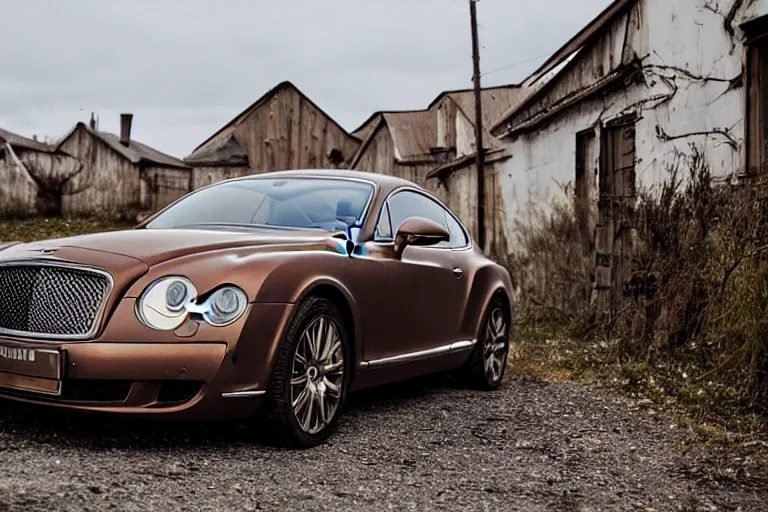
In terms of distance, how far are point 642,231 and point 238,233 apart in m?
5.65

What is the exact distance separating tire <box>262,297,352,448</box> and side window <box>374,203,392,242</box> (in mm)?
904

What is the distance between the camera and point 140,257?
474cm

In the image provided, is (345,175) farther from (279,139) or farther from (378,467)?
(279,139)

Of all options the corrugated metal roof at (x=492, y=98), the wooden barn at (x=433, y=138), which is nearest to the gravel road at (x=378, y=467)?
the wooden barn at (x=433, y=138)

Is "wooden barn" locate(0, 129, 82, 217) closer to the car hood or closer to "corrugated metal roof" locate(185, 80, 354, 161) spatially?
"corrugated metal roof" locate(185, 80, 354, 161)

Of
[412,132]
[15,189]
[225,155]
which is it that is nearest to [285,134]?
[225,155]

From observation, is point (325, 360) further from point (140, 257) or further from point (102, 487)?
point (102, 487)

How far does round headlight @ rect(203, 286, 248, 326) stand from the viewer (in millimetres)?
4602

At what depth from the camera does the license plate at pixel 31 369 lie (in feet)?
14.9

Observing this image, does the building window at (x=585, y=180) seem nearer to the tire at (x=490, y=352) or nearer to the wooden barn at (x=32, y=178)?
the tire at (x=490, y=352)

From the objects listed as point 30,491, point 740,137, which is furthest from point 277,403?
point 740,137

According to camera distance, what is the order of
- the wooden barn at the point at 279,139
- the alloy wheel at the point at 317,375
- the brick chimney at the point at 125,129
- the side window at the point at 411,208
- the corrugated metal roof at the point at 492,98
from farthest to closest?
1. the brick chimney at the point at 125,129
2. the wooden barn at the point at 279,139
3. the corrugated metal roof at the point at 492,98
4. the side window at the point at 411,208
5. the alloy wheel at the point at 317,375

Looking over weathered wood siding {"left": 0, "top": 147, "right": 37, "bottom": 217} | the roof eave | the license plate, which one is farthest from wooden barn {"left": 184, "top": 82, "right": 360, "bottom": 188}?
the license plate

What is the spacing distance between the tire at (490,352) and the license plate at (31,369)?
12.2 ft
